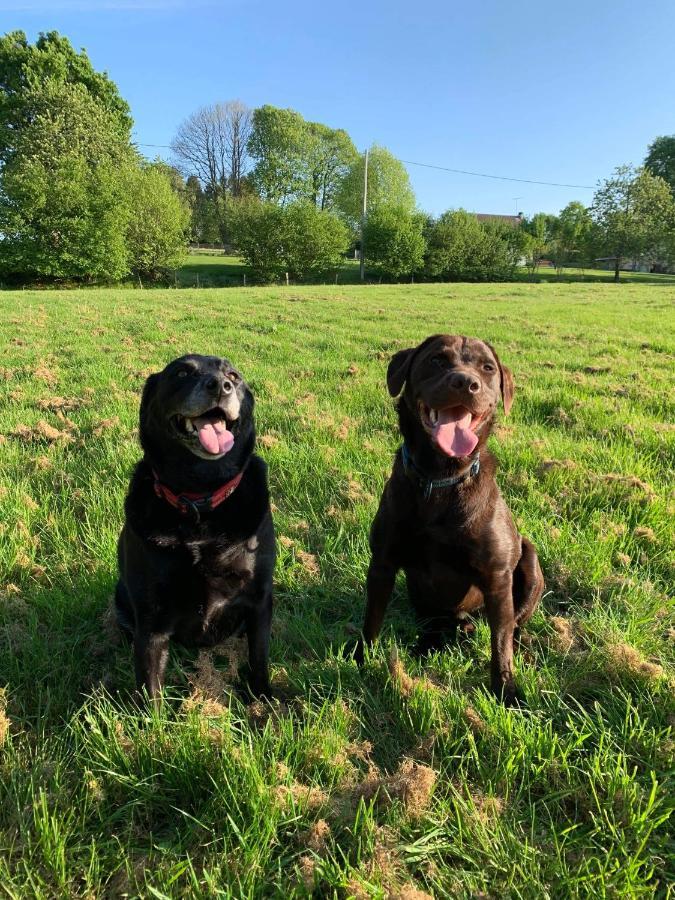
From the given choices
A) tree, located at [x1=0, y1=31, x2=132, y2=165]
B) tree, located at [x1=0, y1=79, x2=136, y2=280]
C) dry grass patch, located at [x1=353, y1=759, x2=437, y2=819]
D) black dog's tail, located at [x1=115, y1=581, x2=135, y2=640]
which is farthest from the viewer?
tree, located at [x1=0, y1=31, x2=132, y2=165]

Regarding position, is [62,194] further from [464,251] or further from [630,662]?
[630,662]

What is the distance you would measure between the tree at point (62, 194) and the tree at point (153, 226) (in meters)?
1.21

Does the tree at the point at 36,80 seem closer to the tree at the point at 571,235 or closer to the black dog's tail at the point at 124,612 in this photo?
the black dog's tail at the point at 124,612

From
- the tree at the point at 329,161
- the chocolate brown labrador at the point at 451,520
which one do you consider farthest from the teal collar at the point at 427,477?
the tree at the point at 329,161

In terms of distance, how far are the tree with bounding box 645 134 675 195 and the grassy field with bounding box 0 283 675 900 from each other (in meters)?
92.1

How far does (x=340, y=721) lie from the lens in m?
1.89

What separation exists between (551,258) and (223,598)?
74.1 m

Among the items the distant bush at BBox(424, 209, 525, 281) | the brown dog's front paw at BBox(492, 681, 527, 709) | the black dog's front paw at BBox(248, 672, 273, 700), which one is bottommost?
the black dog's front paw at BBox(248, 672, 273, 700)

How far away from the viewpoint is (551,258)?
64750 millimetres

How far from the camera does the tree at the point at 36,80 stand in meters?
38.3

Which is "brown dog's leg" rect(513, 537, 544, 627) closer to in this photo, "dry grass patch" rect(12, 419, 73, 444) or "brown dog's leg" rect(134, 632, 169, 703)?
"brown dog's leg" rect(134, 632, 169, 703)

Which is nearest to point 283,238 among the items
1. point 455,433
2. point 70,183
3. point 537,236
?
point 70,183

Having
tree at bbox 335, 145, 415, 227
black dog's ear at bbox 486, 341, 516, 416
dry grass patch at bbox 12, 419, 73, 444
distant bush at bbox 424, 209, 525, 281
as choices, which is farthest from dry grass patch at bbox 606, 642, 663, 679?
tree at bbox 335, 145, 415, 227

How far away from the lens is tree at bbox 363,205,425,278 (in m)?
46.9
